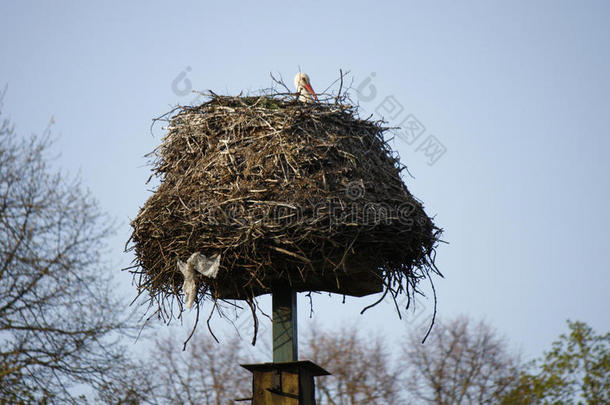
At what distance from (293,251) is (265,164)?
0.66 m

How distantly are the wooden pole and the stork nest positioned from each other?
0.29 feet

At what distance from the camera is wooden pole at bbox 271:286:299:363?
443 centimetres

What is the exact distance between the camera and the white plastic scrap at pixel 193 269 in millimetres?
4250

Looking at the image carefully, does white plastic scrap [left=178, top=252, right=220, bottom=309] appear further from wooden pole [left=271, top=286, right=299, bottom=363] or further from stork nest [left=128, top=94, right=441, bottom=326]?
wooden pole [left=271, top=286, right=299, bottom=363]

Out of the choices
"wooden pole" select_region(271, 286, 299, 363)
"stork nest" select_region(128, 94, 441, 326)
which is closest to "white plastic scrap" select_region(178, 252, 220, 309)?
"stork nest" select_region(128, 94, 441, 326)

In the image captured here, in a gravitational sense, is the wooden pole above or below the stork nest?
below

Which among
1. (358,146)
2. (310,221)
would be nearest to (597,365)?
(358,146)

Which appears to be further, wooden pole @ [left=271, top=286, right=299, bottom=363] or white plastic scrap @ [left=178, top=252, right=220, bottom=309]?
wooden pole @ [left=271, top=286, right=299, bottom=363]

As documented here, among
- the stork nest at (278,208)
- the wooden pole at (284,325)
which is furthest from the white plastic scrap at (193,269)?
the wooden pole at (284,325)

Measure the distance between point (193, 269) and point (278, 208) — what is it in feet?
2.04

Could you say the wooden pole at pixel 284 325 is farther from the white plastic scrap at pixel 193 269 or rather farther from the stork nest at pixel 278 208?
the white plastic scrap at pixel 193 269

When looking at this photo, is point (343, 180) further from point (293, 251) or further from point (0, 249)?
point (0, 249)

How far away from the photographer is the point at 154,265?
15.3 ft

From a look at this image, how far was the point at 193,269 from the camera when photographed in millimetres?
4340
